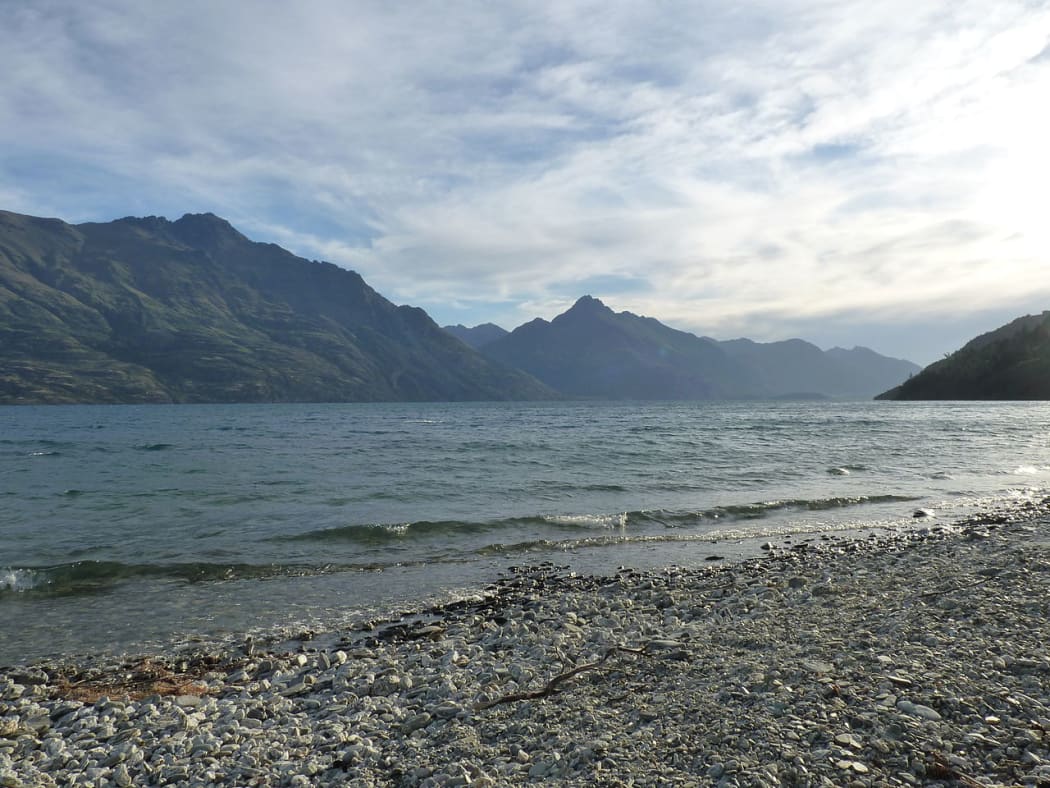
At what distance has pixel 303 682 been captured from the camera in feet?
30.4

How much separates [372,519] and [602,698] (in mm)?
16773

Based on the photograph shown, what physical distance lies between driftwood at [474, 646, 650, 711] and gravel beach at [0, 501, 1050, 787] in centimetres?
4

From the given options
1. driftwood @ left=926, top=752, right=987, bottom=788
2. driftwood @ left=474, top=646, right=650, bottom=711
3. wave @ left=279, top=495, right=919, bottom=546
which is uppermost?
driftwood @ left=926, top=752, right=987, bottom=788

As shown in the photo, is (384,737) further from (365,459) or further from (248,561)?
(365,459)

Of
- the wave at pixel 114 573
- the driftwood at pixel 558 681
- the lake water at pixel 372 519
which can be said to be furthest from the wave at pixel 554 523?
the driftwood at pixel 558 681

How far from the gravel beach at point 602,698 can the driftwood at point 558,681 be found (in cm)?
4

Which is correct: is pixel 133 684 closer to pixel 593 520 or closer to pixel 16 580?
pixel 16 580

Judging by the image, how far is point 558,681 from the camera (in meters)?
8.58

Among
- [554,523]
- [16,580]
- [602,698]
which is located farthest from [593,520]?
[16,580]

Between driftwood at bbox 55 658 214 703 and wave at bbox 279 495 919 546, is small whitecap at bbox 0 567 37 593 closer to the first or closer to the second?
wave at bbox 279 495 919 546

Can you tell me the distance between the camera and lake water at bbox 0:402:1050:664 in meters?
14.1

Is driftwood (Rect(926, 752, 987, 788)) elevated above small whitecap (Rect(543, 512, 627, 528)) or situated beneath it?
elevated above

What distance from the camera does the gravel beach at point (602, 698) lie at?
20.1 feet

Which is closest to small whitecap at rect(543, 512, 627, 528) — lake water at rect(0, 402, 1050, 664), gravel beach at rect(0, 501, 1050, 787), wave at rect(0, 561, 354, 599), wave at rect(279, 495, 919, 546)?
wave at rect(279, 495, 919, 546)
